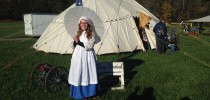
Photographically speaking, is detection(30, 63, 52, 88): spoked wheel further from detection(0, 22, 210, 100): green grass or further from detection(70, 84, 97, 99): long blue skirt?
detection(70, 84, 97, 99): long blue skirt

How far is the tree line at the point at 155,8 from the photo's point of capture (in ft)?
262

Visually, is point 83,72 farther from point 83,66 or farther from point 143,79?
point 143,79

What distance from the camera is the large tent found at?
15.3 metres

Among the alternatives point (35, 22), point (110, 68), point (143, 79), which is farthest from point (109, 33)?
point (35, 22)

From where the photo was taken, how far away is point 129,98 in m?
7.56

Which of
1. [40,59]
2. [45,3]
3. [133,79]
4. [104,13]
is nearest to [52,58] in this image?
[40,59]

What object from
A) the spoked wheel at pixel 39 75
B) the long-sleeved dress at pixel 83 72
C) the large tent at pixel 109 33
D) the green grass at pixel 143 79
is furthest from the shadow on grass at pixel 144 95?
the large tent at pixel 109 33

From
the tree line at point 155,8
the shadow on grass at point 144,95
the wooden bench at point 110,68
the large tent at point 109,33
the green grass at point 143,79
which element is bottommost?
the shadow on grass at point 144,95

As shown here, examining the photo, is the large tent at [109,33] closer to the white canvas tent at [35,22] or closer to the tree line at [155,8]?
the white canvas tent at [35,22]

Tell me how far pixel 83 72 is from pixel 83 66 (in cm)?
15

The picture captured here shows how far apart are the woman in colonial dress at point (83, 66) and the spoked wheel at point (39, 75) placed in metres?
1.20

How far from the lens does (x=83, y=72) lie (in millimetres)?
7016

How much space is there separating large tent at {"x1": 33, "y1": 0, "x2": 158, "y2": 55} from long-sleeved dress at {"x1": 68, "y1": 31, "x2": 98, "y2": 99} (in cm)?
795

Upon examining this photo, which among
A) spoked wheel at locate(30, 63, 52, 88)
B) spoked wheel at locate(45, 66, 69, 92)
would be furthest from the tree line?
spoked wheel at locate(45, 66, 69, 92)
